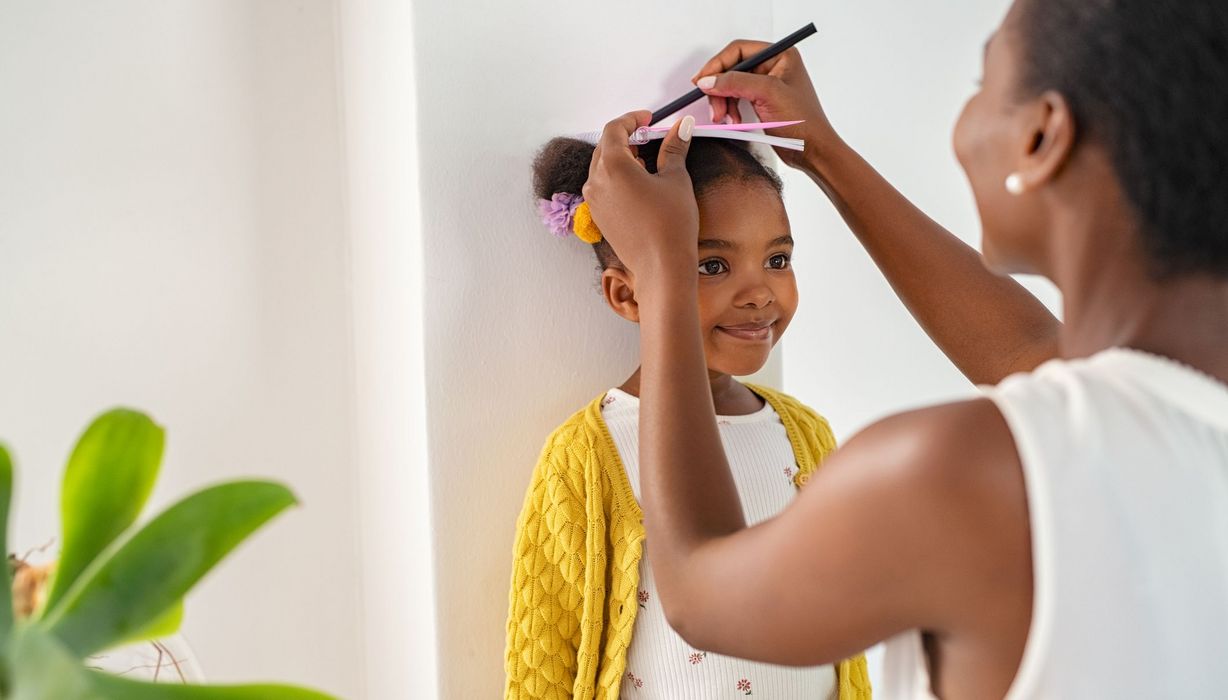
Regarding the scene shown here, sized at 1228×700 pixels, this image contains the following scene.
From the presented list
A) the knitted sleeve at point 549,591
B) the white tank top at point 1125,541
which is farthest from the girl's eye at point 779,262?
the white tank top at point 1125,541

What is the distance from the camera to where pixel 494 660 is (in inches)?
48.9

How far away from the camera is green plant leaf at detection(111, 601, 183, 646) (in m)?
0.59

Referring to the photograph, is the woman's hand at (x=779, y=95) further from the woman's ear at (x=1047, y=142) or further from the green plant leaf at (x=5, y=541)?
the green plant leaf at (x=5, y=541)

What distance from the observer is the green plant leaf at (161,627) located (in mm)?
588

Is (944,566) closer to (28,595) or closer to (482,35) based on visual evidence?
(28,595)

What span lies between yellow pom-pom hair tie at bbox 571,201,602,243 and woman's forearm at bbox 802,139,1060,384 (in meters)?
0.23

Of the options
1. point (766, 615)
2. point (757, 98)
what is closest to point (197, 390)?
point (757, 98)

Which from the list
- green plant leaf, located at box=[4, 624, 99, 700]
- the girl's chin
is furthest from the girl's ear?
green plant leaf, located at box=[4, 624, 99, 700]

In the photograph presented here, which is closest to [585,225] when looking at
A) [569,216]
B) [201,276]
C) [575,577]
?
[569,216]

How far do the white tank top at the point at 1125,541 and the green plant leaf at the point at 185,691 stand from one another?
374 millimetres

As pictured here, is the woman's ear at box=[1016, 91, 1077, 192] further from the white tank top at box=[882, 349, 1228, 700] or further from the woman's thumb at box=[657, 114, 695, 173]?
the woman's thumb at box=[657, 114, 695, 173]

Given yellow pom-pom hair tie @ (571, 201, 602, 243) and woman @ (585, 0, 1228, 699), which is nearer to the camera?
woman @ (585, 0, 1228, 699)

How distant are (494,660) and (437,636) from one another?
0.08 metres

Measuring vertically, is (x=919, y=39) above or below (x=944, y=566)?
above
